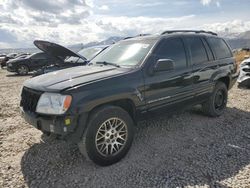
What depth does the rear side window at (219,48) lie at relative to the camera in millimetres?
5770

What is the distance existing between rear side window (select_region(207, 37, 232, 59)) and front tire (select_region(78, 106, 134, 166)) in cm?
305

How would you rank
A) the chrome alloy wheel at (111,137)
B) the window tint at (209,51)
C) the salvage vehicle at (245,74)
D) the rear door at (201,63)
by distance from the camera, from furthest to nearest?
the salvage vehicle at (245,74) < the window tint at (209,51) < the rear door at (201,63) < the chrome alloy wheel at (111,137)

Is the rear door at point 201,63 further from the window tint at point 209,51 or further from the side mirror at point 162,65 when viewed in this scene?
the side mirror at point 162,65

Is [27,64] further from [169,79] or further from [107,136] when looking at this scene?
[107,136]

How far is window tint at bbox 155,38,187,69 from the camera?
4464 mm

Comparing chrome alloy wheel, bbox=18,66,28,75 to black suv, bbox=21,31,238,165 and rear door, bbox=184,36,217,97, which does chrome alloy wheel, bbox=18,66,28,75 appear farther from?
rear door, bbox=184,36,217,97

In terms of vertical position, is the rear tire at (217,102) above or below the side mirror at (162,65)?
below

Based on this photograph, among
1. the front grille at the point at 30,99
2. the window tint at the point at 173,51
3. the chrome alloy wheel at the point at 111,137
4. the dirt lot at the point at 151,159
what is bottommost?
the dirt lot at the point at 151,159

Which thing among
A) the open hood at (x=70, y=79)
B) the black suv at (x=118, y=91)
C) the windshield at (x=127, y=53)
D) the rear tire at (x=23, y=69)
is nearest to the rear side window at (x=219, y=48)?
the black suv at (x=118, y=91)

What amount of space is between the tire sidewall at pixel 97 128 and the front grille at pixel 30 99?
0.89 meters

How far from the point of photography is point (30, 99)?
381 cm

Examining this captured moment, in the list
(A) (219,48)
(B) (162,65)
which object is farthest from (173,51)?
(A) (219,48)

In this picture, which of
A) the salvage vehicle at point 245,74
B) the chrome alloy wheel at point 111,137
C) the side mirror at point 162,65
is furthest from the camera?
the salvage vehicle at point 245,74

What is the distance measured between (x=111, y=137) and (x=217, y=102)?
3.41 metres
